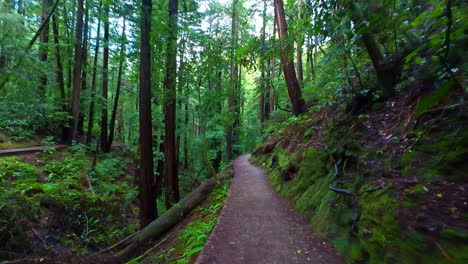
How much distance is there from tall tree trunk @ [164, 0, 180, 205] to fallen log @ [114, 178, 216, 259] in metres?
1.40

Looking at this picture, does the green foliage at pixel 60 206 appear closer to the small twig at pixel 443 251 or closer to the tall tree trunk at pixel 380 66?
the small twig at pixel 443 251

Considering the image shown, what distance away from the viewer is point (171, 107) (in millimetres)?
7746

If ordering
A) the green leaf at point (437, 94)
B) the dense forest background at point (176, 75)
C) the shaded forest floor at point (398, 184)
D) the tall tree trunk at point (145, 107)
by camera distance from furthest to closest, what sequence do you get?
the tall tree trunk at point (145, 107), the dense forest background at point (176, 75), the shaded forest floor at point (398, 184), the green leaf at point (437, 94)

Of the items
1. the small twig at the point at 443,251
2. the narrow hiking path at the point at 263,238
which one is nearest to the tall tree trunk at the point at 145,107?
the narrow hiking path at the point at 263,238

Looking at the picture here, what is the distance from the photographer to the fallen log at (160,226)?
5.93 meters

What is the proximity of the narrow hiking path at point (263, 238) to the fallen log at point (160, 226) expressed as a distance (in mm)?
2099

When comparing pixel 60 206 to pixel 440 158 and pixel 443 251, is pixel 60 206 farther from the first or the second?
pixel 440 158

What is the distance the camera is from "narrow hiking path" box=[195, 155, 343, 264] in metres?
2.91

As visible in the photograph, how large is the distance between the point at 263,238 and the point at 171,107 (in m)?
5.55

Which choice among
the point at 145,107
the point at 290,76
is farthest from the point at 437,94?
the point at 290,76

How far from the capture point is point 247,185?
6.91 m

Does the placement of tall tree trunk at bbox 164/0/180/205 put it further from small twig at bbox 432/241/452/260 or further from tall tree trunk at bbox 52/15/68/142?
tall tree trunk at bbox 52/15/68/142

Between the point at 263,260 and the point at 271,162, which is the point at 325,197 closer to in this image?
the point at 263,260

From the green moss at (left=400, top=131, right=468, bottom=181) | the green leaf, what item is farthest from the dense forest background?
the green moss at (left=400, top=131, right=468, bottom=181)
